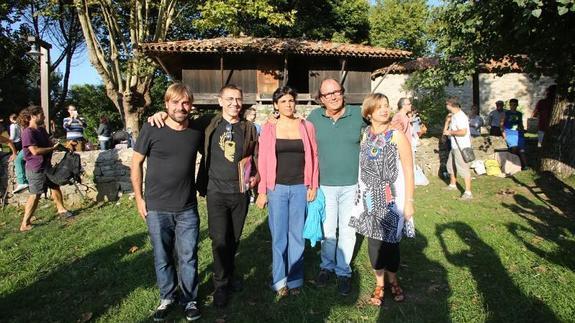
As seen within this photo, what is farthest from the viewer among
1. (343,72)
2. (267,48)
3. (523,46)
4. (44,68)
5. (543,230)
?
(343,72)

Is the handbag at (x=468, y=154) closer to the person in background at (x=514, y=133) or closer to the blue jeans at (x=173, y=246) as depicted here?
the person in background at (x=514, y=133)

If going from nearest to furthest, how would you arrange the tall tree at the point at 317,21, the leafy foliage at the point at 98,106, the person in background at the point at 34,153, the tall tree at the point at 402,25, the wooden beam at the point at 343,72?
the person in background at the point at 34,153 → the wooden beam at the point at 343,72 → the tall tree at the point at 317,21 → the leafy foliage at the point at 98,106 → the tall tree at the point at 402,25

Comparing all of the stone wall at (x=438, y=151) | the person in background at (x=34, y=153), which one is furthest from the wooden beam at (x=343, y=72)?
the person in background at (x=34, y=153)

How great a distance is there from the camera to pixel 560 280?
3562mm

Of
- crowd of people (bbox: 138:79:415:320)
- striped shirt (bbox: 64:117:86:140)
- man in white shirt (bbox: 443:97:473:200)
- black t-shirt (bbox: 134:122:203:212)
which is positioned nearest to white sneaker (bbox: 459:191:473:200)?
man in white shirt (bbox: 443:97:473:200)

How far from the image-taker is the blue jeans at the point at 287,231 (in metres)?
3.32

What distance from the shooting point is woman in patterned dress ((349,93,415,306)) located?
3023 millimetres

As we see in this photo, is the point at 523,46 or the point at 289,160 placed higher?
the point at 523,46

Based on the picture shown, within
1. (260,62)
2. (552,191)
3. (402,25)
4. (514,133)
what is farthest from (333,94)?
(402,25)

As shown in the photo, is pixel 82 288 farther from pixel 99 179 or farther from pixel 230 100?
pixel 99 179

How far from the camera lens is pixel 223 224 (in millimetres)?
3256

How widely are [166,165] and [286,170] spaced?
1024 millimetres

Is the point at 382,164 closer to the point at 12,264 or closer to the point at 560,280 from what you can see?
the point at 560,280

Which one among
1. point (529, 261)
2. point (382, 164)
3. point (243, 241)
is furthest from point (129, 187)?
point (529, 261)
